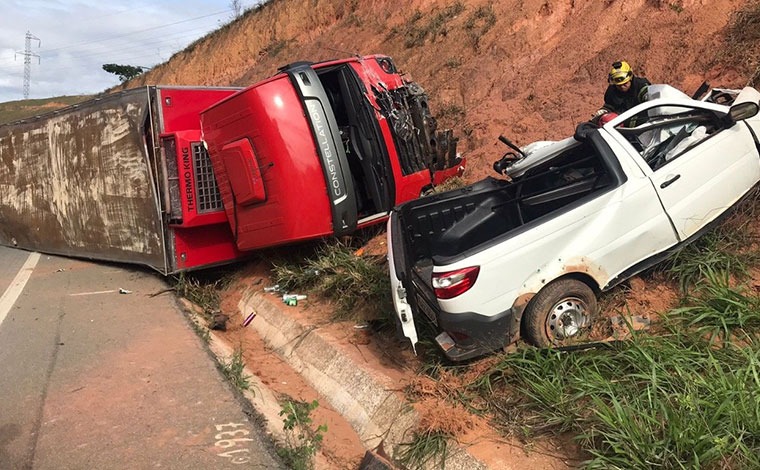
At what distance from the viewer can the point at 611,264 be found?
4.11 meters

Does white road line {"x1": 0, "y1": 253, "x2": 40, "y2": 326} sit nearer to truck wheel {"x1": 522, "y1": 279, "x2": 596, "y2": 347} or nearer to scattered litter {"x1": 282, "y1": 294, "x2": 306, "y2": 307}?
scattered litter {"x1": 282, "y1": 294, "x2": 306, "y2": 307}

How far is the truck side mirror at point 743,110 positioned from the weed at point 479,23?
24.7 ft

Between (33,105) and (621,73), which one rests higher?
(33,105)

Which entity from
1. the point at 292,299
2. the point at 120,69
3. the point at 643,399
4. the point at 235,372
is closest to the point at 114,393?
the point at 235,372

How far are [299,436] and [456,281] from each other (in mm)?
1647

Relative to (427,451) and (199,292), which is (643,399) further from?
(199,292)

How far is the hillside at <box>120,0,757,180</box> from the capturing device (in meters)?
7.80

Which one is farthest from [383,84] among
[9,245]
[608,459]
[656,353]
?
[9,245]

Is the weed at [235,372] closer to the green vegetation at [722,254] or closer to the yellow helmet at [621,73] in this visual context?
the green vegetation at [722,254]

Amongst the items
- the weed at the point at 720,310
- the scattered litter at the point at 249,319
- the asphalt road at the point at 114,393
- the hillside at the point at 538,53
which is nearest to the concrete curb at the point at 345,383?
the scattered litter at the point at 249,319

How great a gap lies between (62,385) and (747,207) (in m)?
6.13

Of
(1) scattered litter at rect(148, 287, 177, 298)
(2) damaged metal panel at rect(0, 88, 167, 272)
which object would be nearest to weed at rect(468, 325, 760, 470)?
(1) scattered litter at rect(148, 287, 177, 298)

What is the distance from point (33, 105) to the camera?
190ft

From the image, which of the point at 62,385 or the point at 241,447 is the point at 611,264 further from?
the point at 62,385
